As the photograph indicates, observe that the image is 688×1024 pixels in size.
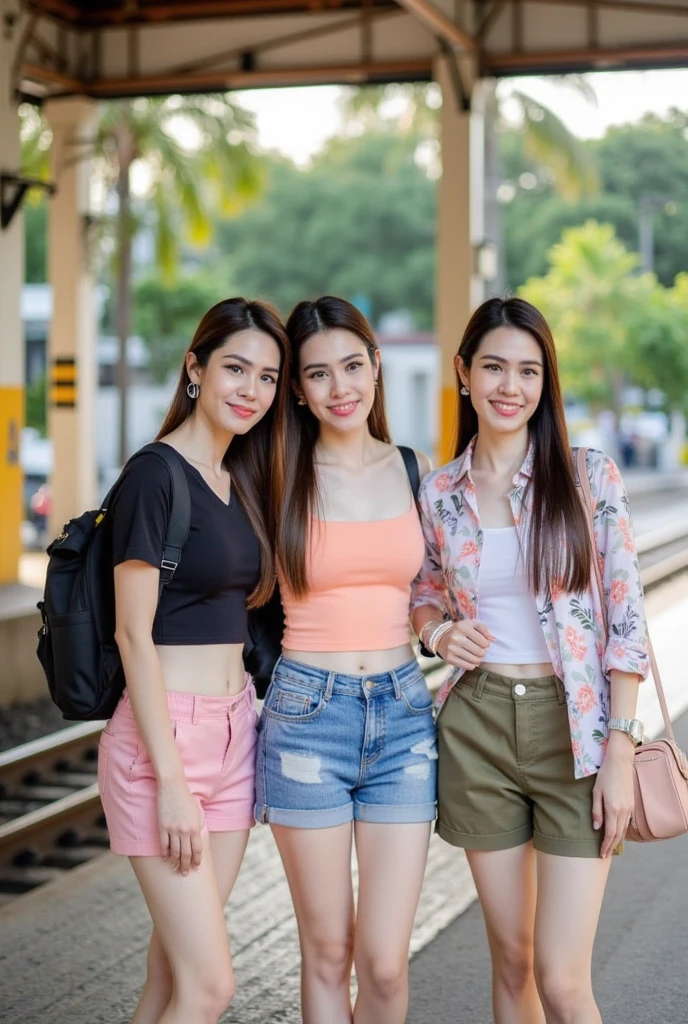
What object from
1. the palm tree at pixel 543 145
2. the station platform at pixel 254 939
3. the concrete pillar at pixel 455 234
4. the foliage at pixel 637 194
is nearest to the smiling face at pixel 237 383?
the station platform at pixel 254 939

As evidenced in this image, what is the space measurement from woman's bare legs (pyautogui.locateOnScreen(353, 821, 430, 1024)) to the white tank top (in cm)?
51

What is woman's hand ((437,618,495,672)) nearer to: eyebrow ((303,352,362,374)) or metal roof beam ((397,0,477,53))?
eyebrow ((303,352,362,374))

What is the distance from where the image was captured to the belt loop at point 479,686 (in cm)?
355

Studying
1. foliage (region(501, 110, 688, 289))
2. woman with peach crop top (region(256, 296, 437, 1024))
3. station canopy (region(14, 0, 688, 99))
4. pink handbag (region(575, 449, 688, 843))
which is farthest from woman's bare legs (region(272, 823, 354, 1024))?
foliage (region(501, 110, 688, 289))

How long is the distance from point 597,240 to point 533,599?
41108 mm

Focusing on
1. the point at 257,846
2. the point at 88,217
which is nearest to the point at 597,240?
the point at 88,217

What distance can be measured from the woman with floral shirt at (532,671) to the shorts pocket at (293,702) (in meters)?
0.35

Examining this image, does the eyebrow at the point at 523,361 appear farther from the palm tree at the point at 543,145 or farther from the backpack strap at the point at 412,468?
the palm tree at the point at 543,145

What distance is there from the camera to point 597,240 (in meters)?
43.0

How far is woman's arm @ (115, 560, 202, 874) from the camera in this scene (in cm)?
326

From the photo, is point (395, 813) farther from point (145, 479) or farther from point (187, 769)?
point (145, 479)

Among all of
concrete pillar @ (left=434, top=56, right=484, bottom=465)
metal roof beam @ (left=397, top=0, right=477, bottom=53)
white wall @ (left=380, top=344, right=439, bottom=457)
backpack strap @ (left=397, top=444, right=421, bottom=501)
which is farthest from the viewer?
white wall @ (left=380, top=344, right=439, bottom=457)

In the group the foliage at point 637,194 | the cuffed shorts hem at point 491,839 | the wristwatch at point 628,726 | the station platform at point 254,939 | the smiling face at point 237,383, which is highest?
the foliage at point 637,194

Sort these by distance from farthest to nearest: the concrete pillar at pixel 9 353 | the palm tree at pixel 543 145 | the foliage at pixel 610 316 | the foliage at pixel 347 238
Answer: the foliage at pixel 347 238 < the foliage at pixel 610 316 < the palm tree at pixel 543 145 < the concrete pillar at pixel 9 353
